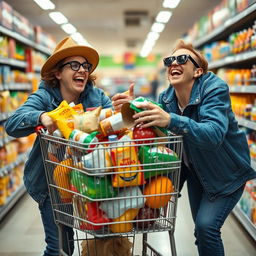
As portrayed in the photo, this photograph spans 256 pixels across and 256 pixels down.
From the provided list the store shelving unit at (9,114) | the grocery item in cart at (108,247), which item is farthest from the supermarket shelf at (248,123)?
the store shelving unit at (9,114)

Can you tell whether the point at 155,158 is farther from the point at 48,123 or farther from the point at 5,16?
the point at 5,16

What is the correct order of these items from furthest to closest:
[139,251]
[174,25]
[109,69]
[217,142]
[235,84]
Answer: [109,69]
[174,25]
[235,84]
[139,251]
[217,142]

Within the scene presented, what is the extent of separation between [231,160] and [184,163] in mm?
285

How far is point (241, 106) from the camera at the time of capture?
4148 mm

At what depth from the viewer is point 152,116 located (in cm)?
163

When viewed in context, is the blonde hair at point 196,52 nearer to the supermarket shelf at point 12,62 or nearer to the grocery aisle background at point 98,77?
the grocery aisle background at point 98,77

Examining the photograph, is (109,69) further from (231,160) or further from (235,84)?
(231,160)

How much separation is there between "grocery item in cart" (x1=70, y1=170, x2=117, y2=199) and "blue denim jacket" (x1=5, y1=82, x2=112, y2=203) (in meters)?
0.46

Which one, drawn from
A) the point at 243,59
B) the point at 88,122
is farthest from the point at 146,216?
the point at 243,59

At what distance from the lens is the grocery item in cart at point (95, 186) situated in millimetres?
1604

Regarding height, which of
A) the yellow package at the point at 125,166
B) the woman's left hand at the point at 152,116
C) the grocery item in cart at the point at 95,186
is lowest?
the grocery item in cart at the point at 95,186

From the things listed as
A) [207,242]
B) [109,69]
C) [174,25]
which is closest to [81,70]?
[207,242]

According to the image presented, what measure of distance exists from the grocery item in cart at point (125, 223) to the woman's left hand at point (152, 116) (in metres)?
0.40

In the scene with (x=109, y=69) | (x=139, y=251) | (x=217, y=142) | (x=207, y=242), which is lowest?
(x=139, y=251)
